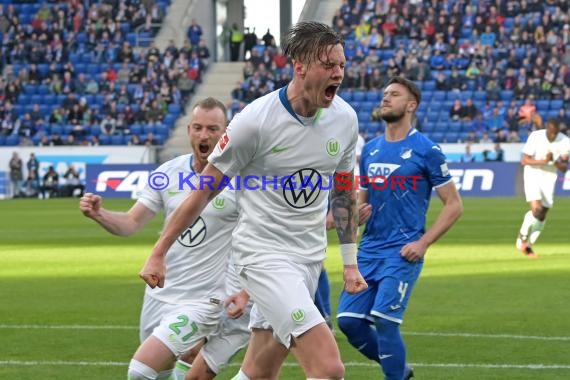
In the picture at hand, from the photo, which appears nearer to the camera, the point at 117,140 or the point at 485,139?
the point at 485,139

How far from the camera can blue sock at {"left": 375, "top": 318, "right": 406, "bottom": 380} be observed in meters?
7.92

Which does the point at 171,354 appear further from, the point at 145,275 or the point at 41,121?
the point at 41,121

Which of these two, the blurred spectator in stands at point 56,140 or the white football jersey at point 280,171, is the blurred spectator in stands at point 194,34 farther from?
the white football jersey at point 280,171

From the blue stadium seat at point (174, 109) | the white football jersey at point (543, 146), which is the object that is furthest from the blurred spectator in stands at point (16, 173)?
the white football jersey at point (543, 146)

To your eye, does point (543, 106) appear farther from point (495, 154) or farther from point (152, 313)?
point (152, 313)

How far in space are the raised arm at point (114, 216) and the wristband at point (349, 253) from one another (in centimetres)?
133

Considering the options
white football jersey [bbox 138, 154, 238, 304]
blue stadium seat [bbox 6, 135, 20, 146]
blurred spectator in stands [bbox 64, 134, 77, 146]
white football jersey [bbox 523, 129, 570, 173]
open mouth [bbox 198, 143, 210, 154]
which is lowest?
blue stadium seat [bbox 6, 135, 20, 146]

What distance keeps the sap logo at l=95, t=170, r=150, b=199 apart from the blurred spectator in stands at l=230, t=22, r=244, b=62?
12.4m

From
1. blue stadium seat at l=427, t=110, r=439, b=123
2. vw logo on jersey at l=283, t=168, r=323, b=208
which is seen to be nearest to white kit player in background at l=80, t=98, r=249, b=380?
vw logo on jersey at l=283, t=168, r=323, b=208

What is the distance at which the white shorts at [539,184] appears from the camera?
19.6 metres

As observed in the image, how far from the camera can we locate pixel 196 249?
718cm

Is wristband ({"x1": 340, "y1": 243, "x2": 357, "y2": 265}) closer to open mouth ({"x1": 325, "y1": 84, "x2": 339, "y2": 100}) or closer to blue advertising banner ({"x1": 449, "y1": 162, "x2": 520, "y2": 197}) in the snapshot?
open mouth ({"x1": 325, "y1": 84, "x2": 339, "y2": 100})

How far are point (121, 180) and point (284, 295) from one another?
31.2 meters

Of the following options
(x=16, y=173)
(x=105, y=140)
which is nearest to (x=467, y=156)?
(x=105, y=140)
